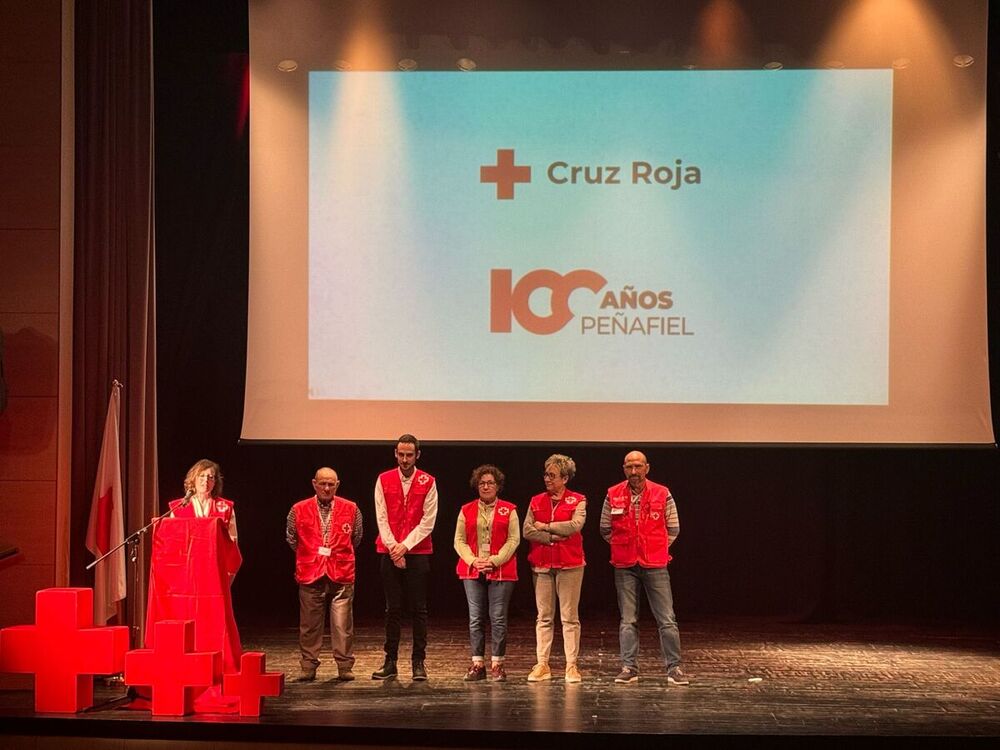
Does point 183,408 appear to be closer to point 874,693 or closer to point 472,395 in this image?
point 472,395

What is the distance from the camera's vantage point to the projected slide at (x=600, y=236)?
676cm

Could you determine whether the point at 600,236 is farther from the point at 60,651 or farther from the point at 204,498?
the point at 60,651

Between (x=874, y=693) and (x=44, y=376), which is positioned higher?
(x=44, y=376)

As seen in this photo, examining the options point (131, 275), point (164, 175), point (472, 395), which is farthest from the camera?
point (164, 175)

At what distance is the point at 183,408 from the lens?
7.70 m

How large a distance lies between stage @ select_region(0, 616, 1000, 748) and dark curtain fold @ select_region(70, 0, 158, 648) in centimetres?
117

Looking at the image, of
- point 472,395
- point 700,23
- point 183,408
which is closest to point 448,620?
point 472,395

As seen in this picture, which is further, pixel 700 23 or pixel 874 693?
pixel 700 23

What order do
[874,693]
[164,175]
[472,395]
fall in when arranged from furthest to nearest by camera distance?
[164,175]
[472,395]
[874,693]

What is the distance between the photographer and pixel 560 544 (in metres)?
6.05

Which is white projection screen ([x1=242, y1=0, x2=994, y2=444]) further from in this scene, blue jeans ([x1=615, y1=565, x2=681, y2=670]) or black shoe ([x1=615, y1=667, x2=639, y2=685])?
black shoe ([x1=615, y1=667, x2=639, y2=685])

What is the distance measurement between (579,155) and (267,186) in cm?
193

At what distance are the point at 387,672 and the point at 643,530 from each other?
1.59 metres

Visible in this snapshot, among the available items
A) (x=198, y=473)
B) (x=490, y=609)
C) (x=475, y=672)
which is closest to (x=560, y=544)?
(x=490, y=609)
